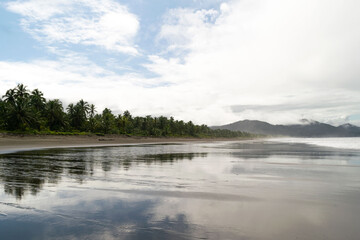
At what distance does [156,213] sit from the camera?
21.3 feet

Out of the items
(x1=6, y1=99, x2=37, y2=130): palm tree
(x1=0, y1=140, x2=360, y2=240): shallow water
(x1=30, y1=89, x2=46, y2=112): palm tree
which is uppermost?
(x1=30, y1=89, x2=46, y2=112): palm tree

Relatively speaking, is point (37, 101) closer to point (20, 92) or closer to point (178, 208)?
point (20, 92)

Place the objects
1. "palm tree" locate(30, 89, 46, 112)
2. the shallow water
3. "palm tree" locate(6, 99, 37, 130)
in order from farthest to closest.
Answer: "palm tree" locate(30, 89, 46, 112)
"palm tree" locate(6, 99, 37, 130)
the shallow water

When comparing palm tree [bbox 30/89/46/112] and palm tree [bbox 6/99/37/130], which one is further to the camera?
palm tree [bbox 30/89/46/112]

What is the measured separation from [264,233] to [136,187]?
245 inches

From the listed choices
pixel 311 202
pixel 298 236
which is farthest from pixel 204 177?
pixel 298 236

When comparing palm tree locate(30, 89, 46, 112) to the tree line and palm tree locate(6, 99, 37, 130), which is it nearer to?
the tree line

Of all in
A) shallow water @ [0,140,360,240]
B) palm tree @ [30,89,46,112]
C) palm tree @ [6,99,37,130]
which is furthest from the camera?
palm tree @ [30,89,46,112]

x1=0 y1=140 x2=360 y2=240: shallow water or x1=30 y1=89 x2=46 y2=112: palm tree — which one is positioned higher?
x1=30 y1=89 x2=46 y2=112: palm tree

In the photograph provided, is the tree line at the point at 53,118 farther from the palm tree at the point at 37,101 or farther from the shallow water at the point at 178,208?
the shallow water at the point at 178,208

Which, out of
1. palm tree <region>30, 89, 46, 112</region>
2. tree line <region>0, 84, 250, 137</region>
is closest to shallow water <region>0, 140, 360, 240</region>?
tree line <region>0, 84, 250, 137</region>

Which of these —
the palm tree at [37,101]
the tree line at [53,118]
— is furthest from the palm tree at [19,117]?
the palm tree at [37,101]

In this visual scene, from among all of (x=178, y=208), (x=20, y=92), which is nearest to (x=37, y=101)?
(x=20, y=92)

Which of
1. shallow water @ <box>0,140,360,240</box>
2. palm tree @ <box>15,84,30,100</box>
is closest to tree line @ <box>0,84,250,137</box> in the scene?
palm tree @ <box>15,84,30,100</box>
